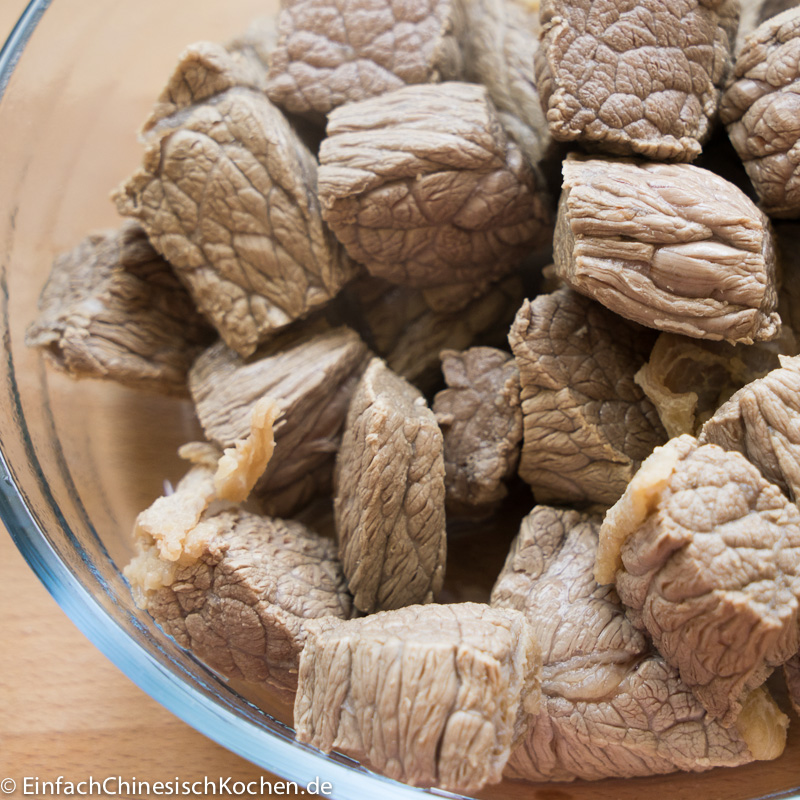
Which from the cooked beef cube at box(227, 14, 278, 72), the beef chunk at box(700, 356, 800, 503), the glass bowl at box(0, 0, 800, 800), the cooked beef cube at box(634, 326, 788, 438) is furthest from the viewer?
the cooked beef cube at box(227, 14, 278, 72)

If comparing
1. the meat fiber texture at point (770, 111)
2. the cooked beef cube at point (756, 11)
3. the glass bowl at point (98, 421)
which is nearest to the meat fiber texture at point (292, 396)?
the glass bowl at point (98, 421)

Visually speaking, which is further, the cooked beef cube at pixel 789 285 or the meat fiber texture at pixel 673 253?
the cooked beef cube at pixel 789 285

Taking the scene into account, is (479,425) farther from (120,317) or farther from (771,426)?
(120,317)

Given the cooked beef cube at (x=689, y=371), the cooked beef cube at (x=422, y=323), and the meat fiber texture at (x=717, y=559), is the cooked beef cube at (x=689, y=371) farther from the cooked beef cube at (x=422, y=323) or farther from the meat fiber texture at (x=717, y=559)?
the cooked beef cube at (x=422, y=323)

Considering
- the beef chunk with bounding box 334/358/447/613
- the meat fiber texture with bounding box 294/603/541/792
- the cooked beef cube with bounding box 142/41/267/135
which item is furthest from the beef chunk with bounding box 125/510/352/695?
the cooked beef cube with bounding box 142/41/267/135

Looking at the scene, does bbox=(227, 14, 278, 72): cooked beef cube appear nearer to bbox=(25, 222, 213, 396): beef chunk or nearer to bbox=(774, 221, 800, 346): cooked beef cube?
bbox=(25, 222, 213, 396): beef chunk

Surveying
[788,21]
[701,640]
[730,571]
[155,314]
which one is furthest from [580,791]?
[788,21]
